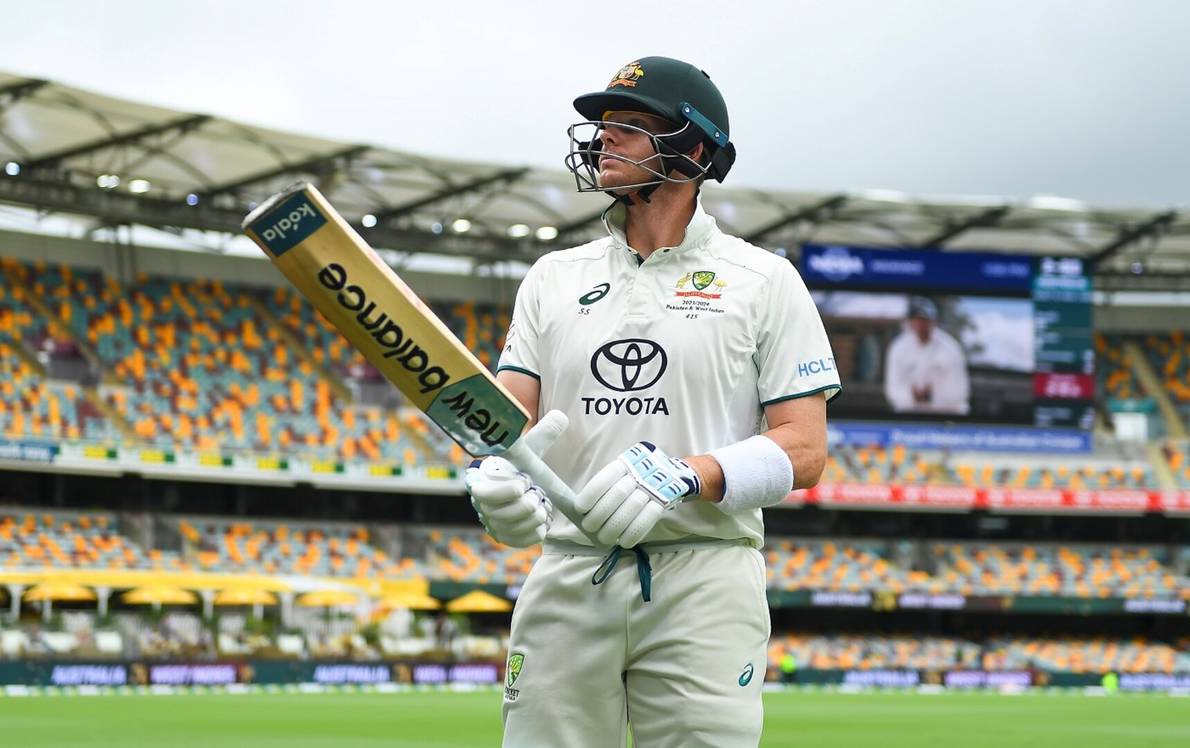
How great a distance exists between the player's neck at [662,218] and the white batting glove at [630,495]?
2.36ft

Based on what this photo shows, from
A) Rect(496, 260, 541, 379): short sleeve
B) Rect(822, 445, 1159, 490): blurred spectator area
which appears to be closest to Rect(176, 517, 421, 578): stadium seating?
Rect(822, 445, 1159, 490): blurred spectator area

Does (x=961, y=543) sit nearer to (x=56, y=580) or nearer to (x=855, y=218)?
(x=855, y=218)

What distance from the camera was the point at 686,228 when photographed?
3.64 meters

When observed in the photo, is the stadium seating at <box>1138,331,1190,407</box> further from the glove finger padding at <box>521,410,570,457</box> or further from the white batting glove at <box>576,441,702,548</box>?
the glove finger padding at <box>521,410,570,457</box>

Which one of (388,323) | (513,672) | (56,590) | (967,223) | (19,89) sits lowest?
(56,590)

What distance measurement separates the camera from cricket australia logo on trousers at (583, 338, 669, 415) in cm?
341

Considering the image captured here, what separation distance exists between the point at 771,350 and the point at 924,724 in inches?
637

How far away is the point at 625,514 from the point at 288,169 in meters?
31.1

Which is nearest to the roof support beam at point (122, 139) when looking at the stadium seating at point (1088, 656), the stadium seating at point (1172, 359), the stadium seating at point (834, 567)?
the stadium seating at point (834, 567)

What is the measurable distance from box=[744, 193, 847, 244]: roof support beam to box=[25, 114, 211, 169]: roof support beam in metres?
14.9

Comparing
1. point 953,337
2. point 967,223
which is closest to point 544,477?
point 953,337

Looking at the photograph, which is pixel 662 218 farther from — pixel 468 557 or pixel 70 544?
pixel 468 557

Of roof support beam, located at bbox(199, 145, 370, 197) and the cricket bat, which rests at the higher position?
roof support beam, located at bbox(199, 145, 370, 197)

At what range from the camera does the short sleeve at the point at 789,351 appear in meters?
3.46
